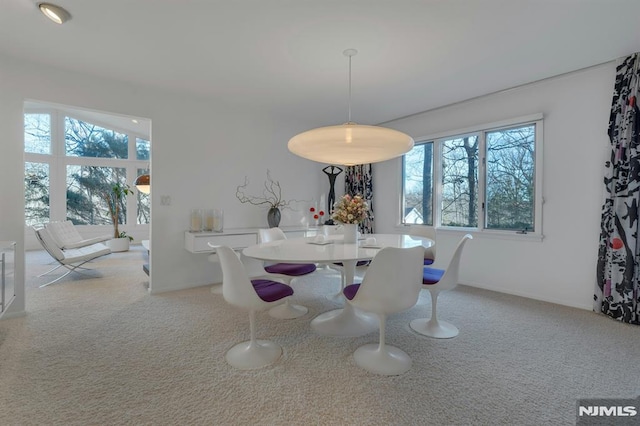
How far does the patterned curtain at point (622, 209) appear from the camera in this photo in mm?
2658

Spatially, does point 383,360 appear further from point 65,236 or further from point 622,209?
point 65,236

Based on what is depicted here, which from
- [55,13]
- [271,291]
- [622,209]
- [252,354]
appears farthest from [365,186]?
[55,13]

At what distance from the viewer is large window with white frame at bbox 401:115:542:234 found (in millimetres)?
3447

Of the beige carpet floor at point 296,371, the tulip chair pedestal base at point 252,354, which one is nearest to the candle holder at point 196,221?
the beige carpet floor at point 296,371

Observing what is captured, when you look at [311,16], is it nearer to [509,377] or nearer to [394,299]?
[394,299]

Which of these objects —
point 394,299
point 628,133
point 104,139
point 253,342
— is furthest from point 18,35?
point 104,139

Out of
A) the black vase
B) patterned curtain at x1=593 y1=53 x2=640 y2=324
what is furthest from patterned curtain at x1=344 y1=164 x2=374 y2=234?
patterned curtain at x1=593 y1=53 x2=640 y2=324

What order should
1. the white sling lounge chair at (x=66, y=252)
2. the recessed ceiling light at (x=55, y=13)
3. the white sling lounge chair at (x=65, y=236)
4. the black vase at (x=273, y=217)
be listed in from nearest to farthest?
the recessed ceiling light at (x=55, y=13), the white sling lounge chair at (x=66, y=252), the black vase at (x=273, y=217), the white sling lounge chair at (x=65, y=236)

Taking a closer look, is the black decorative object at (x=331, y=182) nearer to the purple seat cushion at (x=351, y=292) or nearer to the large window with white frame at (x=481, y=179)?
the large window with white frame at (x=481, y=179)

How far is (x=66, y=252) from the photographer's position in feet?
14.5

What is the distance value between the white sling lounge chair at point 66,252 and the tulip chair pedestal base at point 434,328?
460cm

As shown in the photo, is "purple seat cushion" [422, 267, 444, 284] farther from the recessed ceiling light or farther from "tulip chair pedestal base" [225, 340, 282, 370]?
the recessed ceiling light

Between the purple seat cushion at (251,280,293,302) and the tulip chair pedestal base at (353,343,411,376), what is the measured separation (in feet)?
2.20

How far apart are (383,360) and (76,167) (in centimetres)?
839
